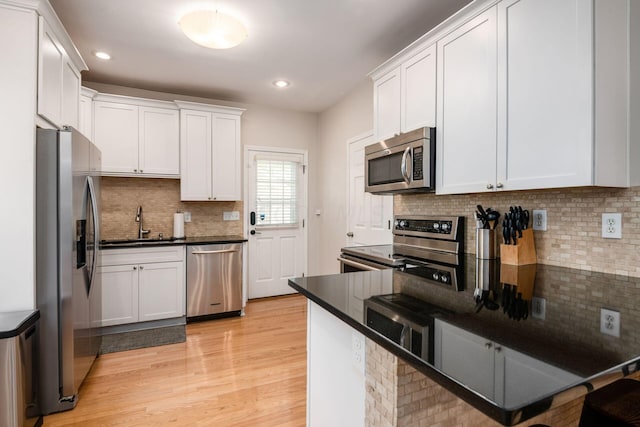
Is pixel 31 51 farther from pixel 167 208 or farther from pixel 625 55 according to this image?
pixel 625 55

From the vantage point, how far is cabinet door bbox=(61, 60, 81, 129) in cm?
233

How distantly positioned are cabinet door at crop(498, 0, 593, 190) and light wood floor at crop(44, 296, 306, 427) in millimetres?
1885

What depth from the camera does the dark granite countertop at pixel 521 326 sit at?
57 cm

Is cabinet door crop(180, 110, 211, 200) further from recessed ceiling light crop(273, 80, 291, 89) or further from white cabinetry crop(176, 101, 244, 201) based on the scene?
recessed ceiling light crop(273, 80, 291, 89)

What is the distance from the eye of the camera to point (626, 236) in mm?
1521

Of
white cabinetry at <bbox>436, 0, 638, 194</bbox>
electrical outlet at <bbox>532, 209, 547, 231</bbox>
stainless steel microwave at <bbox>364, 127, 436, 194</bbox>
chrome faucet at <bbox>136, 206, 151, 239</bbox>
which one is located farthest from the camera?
chrome faucet at <bbox>136, 206, 151, 239</bbox>

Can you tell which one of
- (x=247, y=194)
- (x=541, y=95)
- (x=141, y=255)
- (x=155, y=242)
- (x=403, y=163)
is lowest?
(x=141, y=255)

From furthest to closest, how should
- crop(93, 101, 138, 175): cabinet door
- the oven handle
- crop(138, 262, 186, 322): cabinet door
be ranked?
1. crop(93, 101, 138, 175): cabinet door
2. crop(138, 262, 186, 322): cabinet door
3. the oven handle

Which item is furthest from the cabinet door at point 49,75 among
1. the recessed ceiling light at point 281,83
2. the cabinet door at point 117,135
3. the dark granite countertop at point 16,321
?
the recessed ceiling light at point 281,83

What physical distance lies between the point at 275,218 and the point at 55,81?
2880 mm

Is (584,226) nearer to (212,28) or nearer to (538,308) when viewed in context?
(538,308)

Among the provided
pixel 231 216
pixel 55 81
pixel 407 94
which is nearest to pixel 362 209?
pixel 407 94

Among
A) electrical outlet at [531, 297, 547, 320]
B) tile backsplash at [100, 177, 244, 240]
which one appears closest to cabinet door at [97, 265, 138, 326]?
tile backsplash at [100, 177, 244, 240]

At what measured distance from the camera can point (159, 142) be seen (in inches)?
148
